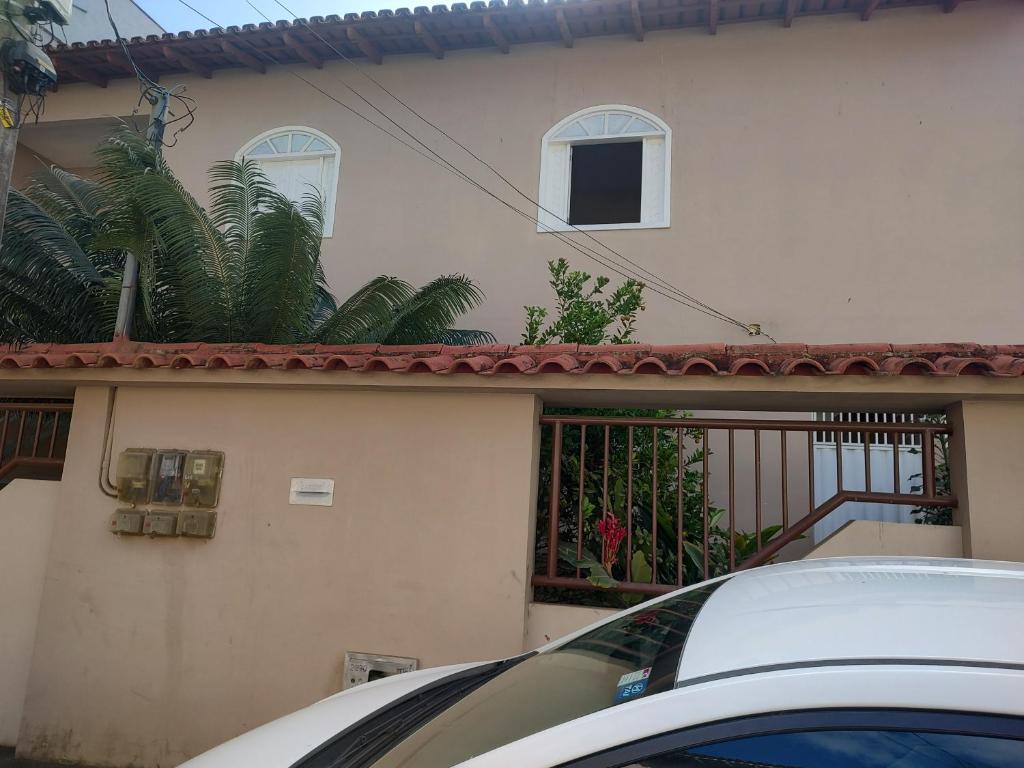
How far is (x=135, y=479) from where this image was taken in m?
4.83

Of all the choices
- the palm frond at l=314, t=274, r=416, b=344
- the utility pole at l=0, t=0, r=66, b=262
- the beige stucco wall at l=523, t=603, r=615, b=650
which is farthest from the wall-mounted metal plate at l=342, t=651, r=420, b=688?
the utility pole at l=0, t=0, r=66, b=262

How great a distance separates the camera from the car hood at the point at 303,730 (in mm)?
2098

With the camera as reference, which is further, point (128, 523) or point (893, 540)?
point (128, 523)

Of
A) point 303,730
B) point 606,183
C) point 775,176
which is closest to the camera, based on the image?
point 303,730

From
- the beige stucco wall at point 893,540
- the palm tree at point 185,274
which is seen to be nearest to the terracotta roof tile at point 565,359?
the beige stucco wall at point 893,540

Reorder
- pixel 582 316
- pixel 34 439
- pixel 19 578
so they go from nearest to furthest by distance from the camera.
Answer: pixel 19 578, pixel 582 316, pixel 34 439

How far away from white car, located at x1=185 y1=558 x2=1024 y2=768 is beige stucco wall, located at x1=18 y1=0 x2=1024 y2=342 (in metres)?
5.92

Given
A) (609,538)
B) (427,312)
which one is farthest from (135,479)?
(609,538)

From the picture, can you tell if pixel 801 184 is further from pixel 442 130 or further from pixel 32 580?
pixel 32 580

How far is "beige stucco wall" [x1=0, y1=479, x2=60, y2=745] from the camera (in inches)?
193

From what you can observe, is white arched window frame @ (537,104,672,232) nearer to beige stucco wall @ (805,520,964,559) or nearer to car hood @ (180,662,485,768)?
beige stucco wall @ (805,520,964,559)

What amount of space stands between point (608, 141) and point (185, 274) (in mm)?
4815

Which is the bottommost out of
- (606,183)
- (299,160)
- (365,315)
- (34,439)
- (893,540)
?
(893,540)

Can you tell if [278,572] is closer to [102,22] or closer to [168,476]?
[168,476]
